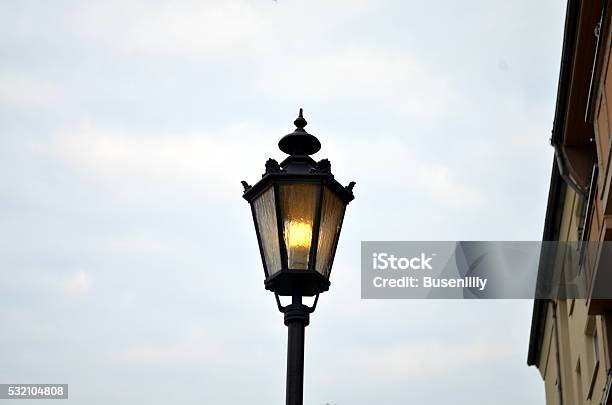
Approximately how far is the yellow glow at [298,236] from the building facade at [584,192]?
833 centimetres

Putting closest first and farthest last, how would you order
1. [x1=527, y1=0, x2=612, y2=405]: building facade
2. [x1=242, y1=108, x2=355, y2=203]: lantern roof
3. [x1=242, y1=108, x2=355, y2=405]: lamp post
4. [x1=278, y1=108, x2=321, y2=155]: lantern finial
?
[x1=242, y1=108, x2=355, y2=405]: lamp post, [x1=242, y1=108, x2=355, y2=203]: lantern roof, [x1=278, y1=108, x2=321, y2=155]: lantern finial, [x1=527, y1=0, x2=612, y2=405]: building facade

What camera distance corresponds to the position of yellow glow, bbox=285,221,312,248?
6090mm

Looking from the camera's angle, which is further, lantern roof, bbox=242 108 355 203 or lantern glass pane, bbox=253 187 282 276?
lantern roof, bbox=242 108 355 203

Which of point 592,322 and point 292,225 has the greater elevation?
point 592,322

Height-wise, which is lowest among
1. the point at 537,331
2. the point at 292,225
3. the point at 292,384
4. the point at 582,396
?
the point at 292,384

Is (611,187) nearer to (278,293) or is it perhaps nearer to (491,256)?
(278,293)

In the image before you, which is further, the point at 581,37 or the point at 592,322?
the point at 592,322

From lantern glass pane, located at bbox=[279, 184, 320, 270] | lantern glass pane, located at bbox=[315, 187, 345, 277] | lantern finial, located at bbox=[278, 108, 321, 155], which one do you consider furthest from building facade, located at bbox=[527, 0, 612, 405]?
lantern glass pane, located at bbox=[279, 184, 320, 270]

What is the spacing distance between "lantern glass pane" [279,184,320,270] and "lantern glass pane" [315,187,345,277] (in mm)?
71

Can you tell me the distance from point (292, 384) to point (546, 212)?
19302 mm

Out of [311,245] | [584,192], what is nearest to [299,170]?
[311,245]

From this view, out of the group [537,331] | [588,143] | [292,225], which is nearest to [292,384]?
[292,225]

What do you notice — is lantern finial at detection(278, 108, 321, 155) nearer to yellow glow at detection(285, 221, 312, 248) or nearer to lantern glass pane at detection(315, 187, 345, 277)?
lantern glass pane at detection(315, 187, 345, 277)

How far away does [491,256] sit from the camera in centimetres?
2442
